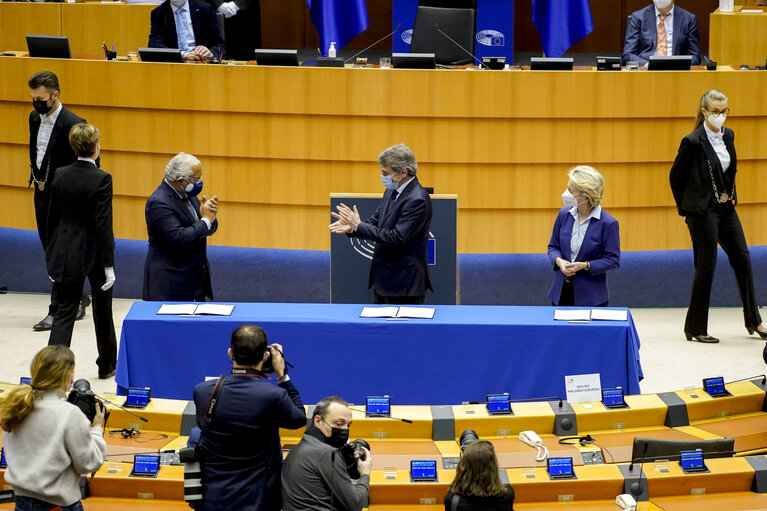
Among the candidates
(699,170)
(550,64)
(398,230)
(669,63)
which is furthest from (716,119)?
(398,230)

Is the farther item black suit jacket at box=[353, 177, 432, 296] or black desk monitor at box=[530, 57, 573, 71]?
black desk monitor at box=[530, 57, 573, 71]

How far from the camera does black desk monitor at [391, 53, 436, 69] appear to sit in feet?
26.9

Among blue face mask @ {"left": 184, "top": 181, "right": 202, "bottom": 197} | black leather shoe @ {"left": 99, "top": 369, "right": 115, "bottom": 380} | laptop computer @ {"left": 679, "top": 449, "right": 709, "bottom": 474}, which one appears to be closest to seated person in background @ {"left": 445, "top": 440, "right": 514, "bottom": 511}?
laptop computer @ {"left": 679, "top": 449, "right": 709, "bottom": 474}

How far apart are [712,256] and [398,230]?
2637 mm

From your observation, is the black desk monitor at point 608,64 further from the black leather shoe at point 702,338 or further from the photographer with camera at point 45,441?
the photographer with camera at point 45,441

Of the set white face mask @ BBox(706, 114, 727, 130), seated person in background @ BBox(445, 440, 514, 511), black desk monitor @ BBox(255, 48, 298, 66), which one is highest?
black desk monitor @ BBox(255, 48, 298, 66)

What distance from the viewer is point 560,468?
423cm

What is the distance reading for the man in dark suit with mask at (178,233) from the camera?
20.2ft

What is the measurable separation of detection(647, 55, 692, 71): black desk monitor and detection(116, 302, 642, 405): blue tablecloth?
316cm

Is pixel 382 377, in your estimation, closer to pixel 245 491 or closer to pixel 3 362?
pixel 245 491

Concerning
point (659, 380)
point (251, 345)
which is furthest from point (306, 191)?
point (251, 345)

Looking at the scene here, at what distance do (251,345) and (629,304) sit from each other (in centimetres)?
534

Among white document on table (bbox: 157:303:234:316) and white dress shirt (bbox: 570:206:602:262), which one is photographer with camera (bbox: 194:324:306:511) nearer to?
white document on table (bbox: 157:303:234:316)

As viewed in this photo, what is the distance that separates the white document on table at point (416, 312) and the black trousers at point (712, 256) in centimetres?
259
